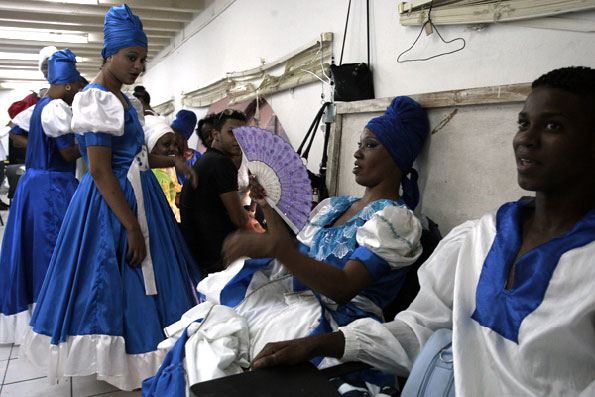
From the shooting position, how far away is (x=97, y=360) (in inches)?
83.4

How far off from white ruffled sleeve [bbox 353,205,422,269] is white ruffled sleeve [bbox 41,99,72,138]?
2079 mm

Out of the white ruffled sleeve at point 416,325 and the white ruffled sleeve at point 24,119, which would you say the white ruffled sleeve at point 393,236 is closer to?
the white ruffled sleeve at point 416,325

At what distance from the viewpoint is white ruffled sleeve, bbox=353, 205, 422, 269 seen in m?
1.54

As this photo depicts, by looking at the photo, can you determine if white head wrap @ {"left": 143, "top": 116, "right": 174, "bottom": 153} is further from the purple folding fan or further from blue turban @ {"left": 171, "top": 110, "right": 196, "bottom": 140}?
blue turban @ {"left": 171, "top": 110, "right": 196, "bottom": 140}

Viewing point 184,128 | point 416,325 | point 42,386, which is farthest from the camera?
point 184,128

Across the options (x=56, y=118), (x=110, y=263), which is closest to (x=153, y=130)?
(x=56, y=118)

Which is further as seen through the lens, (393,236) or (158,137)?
(158,137)

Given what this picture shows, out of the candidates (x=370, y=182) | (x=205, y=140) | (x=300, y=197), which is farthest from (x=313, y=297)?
(x=205, y=140)

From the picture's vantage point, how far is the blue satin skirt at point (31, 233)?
9.62ft

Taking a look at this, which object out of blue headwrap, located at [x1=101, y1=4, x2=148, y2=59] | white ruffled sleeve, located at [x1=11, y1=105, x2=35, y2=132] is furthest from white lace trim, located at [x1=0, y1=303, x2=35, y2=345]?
blue headwrap, located at [x1=101, y1=4, x2=148, y2=59]

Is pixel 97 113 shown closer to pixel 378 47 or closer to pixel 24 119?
pixel 378 47

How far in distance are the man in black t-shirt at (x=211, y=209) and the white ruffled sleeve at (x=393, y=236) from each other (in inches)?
50.3

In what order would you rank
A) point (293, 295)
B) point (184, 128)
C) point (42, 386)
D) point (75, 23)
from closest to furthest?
1. point (293, 295)
2. point (42, 386)
3. point (184, 128)
4. point (75, 23)

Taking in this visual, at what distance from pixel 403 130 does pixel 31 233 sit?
2.48 m
